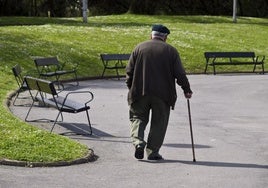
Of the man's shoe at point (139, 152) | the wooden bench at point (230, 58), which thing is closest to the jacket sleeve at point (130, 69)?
the man's shoe at point (139, 152)

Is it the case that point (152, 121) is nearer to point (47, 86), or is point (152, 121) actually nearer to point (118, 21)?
point (47, 86)

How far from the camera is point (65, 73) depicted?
22.1 m

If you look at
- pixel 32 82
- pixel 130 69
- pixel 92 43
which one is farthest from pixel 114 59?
pixel 130 69

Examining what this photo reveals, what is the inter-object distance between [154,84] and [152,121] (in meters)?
0.55

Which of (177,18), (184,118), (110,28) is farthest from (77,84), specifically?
(177,18)

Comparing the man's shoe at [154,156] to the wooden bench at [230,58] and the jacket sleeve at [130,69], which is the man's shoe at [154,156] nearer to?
the jacket sleeve at [130,69]

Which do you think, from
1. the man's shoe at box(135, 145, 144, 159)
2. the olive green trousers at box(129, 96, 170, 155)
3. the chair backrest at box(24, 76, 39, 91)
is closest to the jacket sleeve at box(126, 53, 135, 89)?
the olive green trousers at box(129, 96, 170, 155)

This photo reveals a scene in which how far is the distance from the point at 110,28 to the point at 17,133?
26.7m

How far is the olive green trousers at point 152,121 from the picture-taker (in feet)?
32.0

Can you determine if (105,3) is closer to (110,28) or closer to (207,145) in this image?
(110,28)

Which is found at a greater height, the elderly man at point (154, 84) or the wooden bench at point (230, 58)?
the elderly man at point (154, 84)

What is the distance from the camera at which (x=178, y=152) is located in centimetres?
1070

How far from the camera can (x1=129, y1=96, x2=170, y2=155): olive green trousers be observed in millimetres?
9742

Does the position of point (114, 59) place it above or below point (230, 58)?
above
